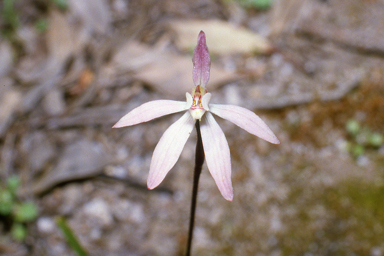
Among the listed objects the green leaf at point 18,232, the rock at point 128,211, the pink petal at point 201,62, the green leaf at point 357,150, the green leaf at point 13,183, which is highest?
the pink petal at point 201,62

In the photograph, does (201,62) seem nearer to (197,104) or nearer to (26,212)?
(197,104)

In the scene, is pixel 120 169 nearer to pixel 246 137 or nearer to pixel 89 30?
pixel 246 137

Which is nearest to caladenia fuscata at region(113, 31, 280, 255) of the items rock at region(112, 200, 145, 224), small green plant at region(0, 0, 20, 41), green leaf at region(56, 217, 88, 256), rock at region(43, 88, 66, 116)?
green leaf at region(56, 217, 88, 256)

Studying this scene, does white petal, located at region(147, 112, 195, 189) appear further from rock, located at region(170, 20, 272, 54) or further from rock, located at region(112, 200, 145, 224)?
rock, located at region(170, 20, 272, 54)

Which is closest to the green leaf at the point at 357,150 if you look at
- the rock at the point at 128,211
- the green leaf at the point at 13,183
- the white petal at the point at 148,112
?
the rock at the point at 128,211

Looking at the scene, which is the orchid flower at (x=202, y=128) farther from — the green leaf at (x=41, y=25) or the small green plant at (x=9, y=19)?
the small green plant at (x=9, y=19)

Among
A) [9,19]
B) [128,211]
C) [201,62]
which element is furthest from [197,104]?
[9,19]

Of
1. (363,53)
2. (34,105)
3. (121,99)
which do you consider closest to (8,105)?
(34,105)
